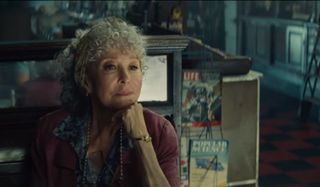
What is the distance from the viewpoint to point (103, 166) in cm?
168

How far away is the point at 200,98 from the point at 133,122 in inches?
41.9

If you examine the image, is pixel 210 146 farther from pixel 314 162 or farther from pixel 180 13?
pixel 180 13

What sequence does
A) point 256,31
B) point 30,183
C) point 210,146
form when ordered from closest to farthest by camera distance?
point 30,183 → point 210,146 → point 256,31

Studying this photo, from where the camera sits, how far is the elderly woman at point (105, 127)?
162cm

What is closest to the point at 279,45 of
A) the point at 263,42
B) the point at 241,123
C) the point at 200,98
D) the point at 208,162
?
the point at 263,42

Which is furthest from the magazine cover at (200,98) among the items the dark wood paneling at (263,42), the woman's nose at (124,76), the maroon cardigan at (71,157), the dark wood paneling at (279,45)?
the dark wood paneling at (263,42)

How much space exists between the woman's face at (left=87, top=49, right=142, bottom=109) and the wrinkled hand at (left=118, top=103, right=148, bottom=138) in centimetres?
3

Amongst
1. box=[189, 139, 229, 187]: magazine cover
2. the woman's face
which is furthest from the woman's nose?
box=[189, 139, 229, 187]: magazine cover

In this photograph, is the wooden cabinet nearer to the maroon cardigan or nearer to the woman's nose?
the maroon cardigan

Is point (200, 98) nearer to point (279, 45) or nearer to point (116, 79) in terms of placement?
point (116, 79)

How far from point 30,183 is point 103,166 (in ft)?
0.97

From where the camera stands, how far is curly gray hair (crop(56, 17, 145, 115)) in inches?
63.9

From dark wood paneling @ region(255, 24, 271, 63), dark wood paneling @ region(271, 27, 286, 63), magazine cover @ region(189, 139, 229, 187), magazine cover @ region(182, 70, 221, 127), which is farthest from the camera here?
dark wood paneling @ region(255, 24, 271, 63)

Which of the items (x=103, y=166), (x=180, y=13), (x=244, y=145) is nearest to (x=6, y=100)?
(x=103, y=166)
